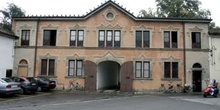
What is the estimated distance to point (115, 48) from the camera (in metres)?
29.5

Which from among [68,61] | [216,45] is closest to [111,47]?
[68,61]

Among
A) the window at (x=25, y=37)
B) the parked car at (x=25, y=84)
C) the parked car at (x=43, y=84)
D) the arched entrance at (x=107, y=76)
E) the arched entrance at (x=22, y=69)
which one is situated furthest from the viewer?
the arched entrance at (x=107, y=76)

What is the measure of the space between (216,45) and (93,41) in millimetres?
13886

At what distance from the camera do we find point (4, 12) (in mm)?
59969

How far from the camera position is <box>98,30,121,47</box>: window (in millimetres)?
29763

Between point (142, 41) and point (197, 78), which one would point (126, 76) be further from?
point (197, 78)

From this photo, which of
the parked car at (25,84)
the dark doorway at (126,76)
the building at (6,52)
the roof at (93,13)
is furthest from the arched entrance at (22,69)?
the dark doorway at (126,76)

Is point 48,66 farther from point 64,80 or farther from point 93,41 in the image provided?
point 93,41

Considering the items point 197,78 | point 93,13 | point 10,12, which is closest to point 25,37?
point 93,13

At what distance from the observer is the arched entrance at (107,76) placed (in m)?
31.2

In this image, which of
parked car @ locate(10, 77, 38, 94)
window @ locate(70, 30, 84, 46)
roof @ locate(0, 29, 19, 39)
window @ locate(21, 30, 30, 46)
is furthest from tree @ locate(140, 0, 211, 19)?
parked car @ locate(10, 77, 38, 94)

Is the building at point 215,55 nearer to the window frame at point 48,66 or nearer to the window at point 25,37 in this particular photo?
the window frame at point 48,66

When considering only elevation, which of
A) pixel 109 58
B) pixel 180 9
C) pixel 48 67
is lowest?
pixel 48 67

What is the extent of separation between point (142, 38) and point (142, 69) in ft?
11.8
